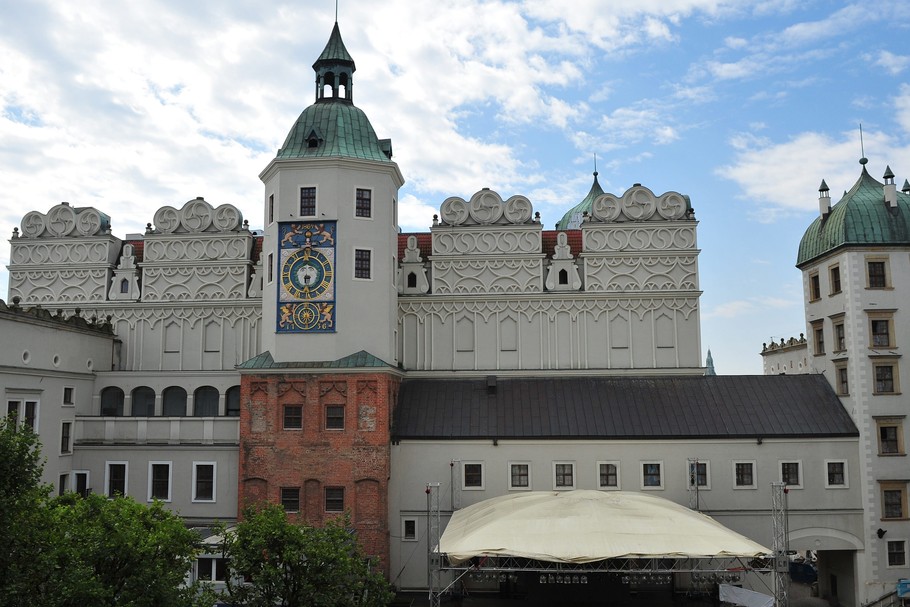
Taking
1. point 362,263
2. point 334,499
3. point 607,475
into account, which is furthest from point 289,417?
point 607,475

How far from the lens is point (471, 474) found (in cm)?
3331

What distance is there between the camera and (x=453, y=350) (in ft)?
121

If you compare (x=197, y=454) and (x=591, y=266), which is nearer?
(x=197, y=454)

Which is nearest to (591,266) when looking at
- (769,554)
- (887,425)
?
(887,425)

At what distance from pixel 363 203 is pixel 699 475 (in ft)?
62.6

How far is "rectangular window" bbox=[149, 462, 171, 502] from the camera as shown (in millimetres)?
34156

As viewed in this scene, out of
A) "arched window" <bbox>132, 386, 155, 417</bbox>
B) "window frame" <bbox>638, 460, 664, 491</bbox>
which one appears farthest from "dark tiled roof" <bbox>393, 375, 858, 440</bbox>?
"arched window" <bbox>132, 386, 155, 417</bbox>

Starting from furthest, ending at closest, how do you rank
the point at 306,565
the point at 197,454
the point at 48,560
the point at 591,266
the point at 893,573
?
the point at 591,266 → the point at 197,454 → the point at 893,573 → the point at 306,565 → the point at 48,560

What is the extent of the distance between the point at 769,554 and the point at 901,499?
529 inches

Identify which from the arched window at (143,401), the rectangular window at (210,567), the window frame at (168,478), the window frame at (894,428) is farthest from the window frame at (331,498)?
the window frame at (894,428)

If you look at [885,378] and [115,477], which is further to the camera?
[115,477]

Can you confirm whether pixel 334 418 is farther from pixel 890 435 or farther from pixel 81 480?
pixel 890 435

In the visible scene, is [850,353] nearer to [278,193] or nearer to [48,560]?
[278,193]

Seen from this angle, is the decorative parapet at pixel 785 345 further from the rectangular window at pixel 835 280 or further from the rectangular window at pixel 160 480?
the rectangular window at pixel 160 480
